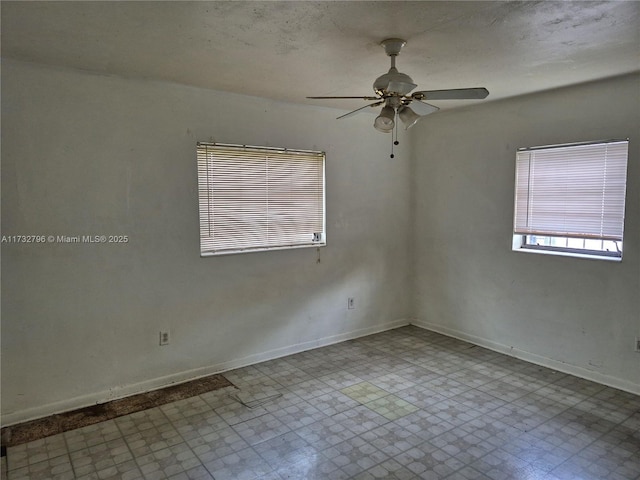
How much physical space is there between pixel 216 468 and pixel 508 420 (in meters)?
1.93

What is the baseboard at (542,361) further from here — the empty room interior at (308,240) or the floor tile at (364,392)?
the floor tile at (364,392)

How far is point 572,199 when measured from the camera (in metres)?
3.56

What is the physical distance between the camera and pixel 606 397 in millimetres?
3201

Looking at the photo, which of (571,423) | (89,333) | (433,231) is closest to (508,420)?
(571,423)

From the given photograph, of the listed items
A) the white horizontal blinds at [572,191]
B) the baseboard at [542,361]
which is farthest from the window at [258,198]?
the white horizontal blinds at [572,191]

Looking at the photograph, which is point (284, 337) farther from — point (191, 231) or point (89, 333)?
point (89, 333)

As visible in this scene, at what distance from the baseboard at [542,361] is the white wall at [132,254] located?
4.30 feet

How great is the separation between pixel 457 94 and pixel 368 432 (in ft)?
6.97

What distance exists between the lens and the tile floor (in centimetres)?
237

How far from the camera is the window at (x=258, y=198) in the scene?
11.7ft

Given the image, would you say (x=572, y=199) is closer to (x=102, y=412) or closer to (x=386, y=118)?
(x=386, y=118)

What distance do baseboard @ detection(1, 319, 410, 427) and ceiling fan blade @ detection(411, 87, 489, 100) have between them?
8.76ft

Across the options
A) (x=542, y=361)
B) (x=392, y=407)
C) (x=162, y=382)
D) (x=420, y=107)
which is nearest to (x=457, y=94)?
(x=420, y=107)

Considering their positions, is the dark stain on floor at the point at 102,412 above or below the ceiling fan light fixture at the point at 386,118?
below
